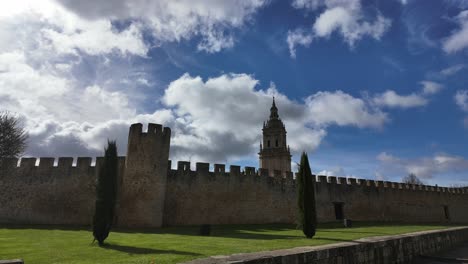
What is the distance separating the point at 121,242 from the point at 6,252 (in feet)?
11.0

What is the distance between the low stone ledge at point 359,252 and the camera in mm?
6172

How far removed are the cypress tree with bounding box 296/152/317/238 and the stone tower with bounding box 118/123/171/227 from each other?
758 cm

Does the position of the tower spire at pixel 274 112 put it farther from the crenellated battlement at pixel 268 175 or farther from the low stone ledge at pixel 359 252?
the low stone ledge at pixel 359 252

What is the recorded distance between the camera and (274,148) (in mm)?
57312

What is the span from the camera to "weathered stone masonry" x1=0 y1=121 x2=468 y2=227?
1705 centimetres

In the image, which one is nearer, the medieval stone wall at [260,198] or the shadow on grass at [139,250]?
the shadow on grass at [139,250]

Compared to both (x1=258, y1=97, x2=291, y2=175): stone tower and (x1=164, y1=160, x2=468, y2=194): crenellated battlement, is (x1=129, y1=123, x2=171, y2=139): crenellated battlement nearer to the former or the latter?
(x1=164, y1=160, x2=468, y2=194): crenellated battlement

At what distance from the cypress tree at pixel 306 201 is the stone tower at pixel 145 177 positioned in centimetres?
758

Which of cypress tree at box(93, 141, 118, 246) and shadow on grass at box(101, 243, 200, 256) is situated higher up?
cypress tree at box(93, 141, 118, 246)

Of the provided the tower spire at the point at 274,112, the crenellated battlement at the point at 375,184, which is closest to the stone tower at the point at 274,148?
the tower spire at the point at 274,112

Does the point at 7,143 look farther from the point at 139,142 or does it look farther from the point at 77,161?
the point at 139,142

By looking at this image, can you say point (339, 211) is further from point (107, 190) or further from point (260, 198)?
point (107, 190)

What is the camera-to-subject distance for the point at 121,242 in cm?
1113

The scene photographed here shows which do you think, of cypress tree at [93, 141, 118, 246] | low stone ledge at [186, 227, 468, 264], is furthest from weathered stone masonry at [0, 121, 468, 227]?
low stone ledge at [186, 227, 468, 264]
